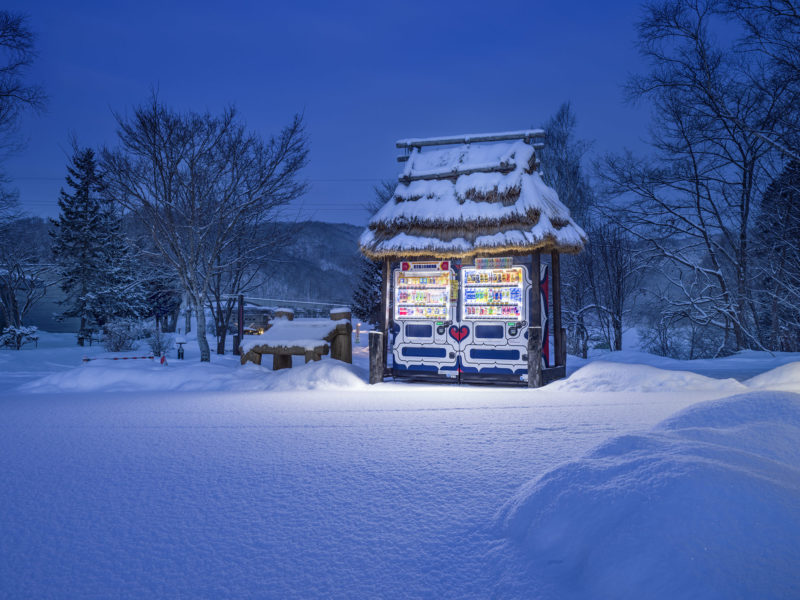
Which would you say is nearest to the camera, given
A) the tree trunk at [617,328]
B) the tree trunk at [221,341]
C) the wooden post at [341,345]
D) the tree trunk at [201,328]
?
the wooden post at [341,345]

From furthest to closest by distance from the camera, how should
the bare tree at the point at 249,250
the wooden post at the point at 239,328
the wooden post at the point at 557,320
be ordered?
the wooden post at the point at 239,328
the bare tree at the point at 249,250
the wooden post at the point at 557,320

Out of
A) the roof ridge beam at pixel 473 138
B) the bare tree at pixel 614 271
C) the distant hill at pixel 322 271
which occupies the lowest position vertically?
the bare tree at pixel 614 271

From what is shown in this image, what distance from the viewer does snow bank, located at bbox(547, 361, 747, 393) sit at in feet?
25.0

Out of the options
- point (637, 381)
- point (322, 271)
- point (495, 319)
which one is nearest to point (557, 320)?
point (495, 319)

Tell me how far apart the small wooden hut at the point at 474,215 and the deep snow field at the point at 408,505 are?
411 cm

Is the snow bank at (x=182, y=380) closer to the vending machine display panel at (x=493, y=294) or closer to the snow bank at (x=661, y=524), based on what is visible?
the vending machine display panel at (x=493, y=294)

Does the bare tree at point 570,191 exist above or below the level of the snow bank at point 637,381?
above

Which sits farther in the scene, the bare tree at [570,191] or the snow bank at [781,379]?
the bare tree at [570,191]

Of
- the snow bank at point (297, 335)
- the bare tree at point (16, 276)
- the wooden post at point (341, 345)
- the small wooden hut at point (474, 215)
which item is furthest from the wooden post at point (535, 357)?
the bare tree at point (16, 276)

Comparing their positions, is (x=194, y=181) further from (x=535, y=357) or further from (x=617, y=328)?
(x=617, y=328)

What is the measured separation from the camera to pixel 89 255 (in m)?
25.2

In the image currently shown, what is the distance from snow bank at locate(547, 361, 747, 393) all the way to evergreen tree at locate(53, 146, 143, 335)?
2402cm

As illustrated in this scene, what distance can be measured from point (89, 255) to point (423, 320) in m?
23.0

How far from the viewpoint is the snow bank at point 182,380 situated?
8.77 meters
